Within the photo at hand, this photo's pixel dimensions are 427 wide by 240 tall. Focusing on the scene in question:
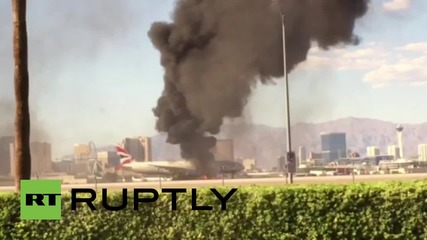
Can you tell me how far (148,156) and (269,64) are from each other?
45695 millimetres

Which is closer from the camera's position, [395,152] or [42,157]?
[42,157]

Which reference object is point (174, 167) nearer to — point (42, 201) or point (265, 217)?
point (42, 201)

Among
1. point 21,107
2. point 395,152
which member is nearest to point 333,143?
point 395,152

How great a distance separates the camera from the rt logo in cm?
1255

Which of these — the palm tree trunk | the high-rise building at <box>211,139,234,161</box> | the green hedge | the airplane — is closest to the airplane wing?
the airplane

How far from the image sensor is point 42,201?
12852mm

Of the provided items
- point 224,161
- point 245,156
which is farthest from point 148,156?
point 224,161

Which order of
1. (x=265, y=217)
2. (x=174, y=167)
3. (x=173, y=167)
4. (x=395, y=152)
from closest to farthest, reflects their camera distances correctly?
1. (x=265, y=217)
2. (x=174, y=167)
3. (x=173, y=167)
4. (x=395, y=152)

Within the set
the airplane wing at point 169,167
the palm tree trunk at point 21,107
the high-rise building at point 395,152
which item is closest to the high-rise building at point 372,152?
the high-rise building at point 395,152

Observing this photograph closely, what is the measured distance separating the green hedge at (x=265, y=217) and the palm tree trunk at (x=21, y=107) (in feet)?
5.48

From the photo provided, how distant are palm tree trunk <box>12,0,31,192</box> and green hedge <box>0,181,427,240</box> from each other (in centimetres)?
167

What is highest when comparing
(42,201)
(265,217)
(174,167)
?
(174,167)

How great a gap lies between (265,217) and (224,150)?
76344mm

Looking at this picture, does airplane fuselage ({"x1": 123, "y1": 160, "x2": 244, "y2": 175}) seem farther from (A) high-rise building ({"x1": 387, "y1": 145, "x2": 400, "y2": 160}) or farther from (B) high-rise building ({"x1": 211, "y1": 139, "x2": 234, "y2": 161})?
(A) high-rise building ({"x1": 387, "y1": 145, "x2": 400, "y2": 160})
